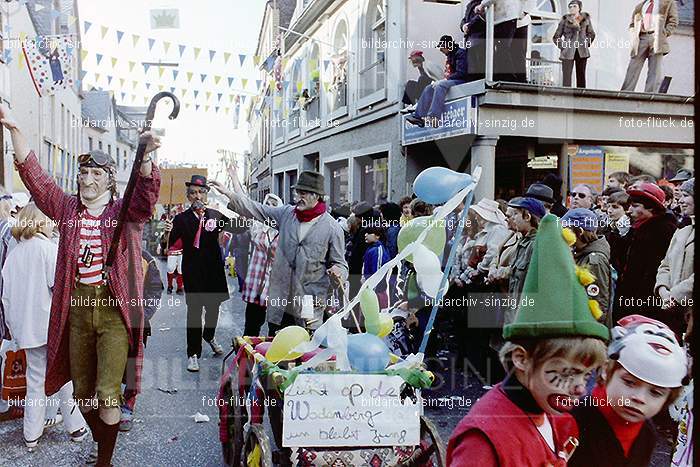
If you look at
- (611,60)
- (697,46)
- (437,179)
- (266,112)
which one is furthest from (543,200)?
(266,112)

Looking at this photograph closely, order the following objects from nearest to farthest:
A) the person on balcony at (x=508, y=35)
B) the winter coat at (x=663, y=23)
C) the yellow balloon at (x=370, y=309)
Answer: the yellow balloon at (x=370, y=309) < the person on balcony at (x=508, y=35) < the winter coat at (x=663, y=23)

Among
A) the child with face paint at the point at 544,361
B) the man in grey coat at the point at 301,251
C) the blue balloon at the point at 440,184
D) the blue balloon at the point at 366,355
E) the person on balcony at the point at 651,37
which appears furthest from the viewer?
the person on balcony at the point at 651,37

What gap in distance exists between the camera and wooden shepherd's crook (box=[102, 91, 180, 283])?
339cm

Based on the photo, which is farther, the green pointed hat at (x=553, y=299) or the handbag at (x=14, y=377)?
the handbag at (x=14, y=377)

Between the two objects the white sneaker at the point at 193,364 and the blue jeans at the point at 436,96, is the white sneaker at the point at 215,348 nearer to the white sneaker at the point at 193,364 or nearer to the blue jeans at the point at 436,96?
the white sneaker at the point at 193,364

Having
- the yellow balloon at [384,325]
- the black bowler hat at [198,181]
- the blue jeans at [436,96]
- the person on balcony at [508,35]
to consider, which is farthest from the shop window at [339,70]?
the yellow balloon at [384,325]

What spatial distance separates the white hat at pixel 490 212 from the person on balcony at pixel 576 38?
430 cm

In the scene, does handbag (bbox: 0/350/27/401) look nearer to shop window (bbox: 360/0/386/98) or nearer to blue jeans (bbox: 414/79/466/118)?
blue jeans (bbox: 414/79/466/118)

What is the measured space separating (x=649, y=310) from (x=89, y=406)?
13.2 feet

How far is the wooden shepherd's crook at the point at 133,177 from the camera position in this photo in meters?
3.39

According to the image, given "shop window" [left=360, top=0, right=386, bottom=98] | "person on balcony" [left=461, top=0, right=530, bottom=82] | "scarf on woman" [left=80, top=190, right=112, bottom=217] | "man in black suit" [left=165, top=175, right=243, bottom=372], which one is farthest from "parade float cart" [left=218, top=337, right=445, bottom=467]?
"shop window" [left=360, top=0, right=386, bottom=98]

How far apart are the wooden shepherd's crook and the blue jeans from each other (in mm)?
6085

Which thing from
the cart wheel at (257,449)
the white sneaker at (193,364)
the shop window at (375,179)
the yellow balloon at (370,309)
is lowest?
the white sneaker at (193,364)

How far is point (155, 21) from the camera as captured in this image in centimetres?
511
